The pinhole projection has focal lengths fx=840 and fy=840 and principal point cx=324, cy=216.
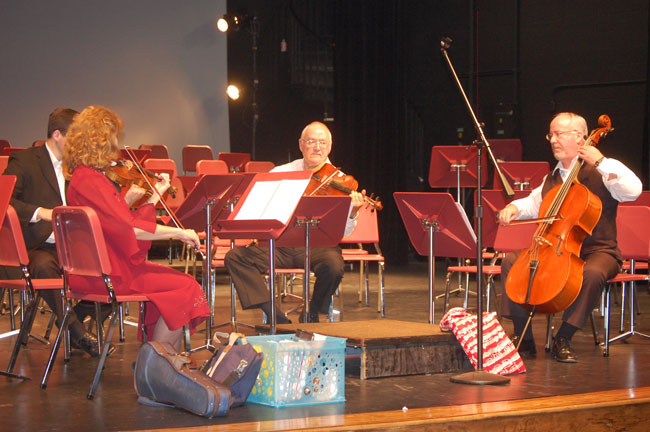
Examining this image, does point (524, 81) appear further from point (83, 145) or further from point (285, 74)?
point (83, 145)

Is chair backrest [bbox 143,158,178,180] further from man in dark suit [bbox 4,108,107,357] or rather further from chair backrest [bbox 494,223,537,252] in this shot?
chair backrest [bbox 494,223,537,252]

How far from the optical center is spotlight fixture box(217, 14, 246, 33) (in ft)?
32.4

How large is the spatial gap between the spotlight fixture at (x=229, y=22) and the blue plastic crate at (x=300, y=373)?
7.34 metres

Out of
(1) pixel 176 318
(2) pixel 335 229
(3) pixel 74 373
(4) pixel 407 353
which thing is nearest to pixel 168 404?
(1) pixel 176 318

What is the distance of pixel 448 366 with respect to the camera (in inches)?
144

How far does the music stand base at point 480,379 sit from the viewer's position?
3.38 meters

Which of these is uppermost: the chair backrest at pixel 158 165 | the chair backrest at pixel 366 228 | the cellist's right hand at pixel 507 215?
the chair backrest at pixel 158 165

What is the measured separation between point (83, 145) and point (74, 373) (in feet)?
3.23

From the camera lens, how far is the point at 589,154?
3.97 meters

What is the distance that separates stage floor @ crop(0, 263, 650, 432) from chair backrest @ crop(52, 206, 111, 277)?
48 centimetres

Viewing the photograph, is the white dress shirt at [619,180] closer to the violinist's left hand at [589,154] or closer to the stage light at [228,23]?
the violinist's left hand at [589,154]

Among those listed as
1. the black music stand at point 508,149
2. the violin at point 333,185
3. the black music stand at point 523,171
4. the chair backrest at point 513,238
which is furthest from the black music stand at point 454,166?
the violin at point 333,185

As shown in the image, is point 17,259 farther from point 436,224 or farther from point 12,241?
point 436,224

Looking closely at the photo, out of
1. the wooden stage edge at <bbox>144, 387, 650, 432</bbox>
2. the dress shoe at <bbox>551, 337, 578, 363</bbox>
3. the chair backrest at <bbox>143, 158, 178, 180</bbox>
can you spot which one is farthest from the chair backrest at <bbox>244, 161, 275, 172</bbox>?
the wooden stage edge at <bbox>144, 387, 650, 432</bbox>
